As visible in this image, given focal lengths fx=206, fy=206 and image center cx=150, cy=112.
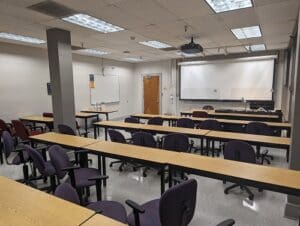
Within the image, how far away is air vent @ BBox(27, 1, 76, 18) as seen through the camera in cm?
323

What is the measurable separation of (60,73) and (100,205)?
12.0 feet

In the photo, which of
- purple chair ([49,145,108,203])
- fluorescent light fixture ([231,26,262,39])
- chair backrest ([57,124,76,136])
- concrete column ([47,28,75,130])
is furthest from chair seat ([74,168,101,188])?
fluorescent light fixture ([231,26,262,39])

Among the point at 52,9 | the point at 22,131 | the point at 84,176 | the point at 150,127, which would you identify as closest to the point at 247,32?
the point at 150,127

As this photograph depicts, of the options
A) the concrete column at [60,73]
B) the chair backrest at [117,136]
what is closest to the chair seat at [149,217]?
the chair backrest at [117,136]

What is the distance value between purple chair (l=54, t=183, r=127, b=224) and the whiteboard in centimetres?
714

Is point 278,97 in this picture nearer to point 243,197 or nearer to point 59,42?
point 243,197

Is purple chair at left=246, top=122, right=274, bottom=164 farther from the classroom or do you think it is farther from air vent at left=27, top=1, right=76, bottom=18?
air vent at left=27, top=1, right=76, bottom=18

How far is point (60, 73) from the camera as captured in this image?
15.3ft

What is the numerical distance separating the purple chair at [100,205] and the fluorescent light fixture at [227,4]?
316 cm

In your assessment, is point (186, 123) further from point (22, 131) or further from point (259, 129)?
point (22, 131)

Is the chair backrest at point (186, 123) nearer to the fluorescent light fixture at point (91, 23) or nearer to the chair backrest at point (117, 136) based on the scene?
the chair backrest at point (117, 136)

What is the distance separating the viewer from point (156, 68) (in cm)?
1022

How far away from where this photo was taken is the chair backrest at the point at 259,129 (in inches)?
169

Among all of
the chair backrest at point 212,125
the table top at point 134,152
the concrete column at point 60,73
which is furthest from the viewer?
the chair backrest at point 212,125
